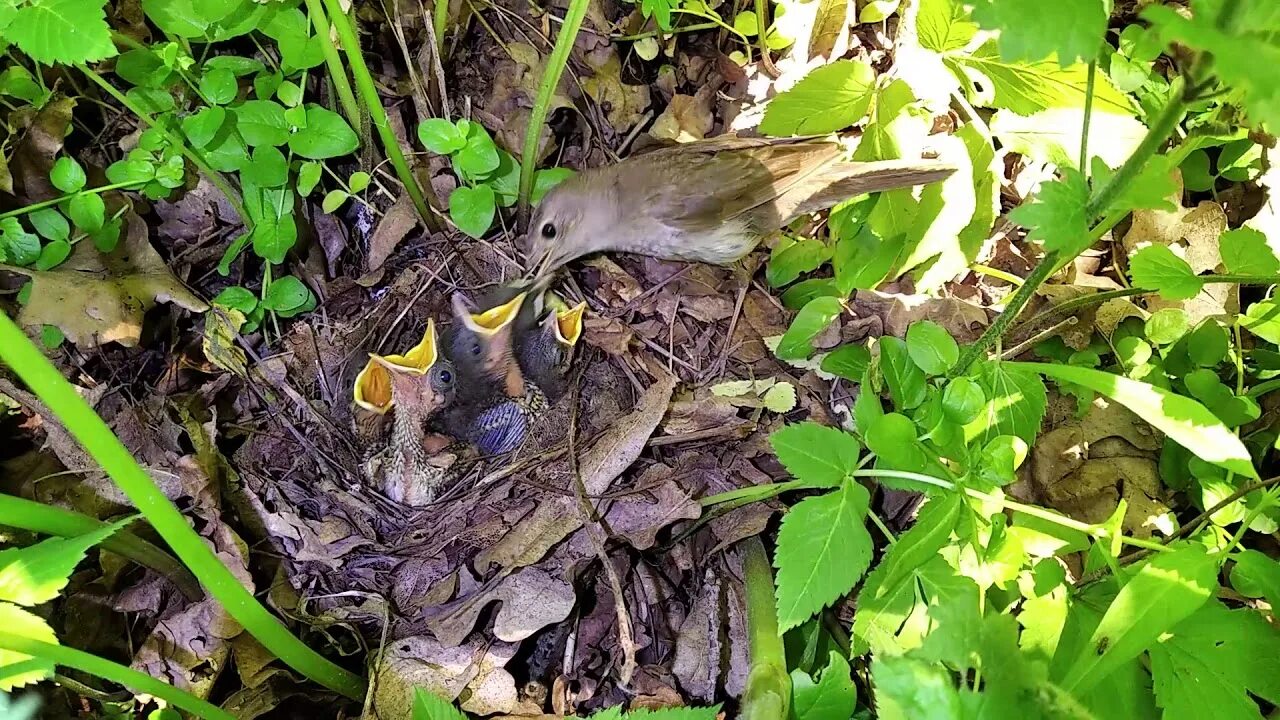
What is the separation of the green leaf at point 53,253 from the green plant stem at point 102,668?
107 centimetres

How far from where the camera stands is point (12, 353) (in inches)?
37.0

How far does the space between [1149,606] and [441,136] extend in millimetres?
1645

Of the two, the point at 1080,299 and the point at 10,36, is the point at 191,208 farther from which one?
the point at 1080,299

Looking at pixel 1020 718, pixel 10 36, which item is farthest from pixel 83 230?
pixel 1020 718

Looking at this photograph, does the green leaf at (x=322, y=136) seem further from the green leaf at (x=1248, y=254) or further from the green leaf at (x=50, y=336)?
the green leaf at (x=1248, y=254)

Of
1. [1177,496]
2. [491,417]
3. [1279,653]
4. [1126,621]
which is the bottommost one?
[491,417]

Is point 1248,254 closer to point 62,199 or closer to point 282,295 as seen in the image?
point 282,295

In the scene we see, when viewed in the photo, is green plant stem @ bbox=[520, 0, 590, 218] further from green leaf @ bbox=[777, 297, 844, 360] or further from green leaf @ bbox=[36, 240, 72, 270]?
green leaf @ bbox=[36, 240, 72, 270]

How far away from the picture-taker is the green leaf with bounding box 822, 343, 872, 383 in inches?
66.5

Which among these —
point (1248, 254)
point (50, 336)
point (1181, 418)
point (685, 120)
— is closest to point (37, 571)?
point (50, 336)

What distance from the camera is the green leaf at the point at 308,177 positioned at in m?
1.88

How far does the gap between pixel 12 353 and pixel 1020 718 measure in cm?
117

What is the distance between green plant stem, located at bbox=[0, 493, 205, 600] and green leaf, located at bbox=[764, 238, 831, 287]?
4.92ft

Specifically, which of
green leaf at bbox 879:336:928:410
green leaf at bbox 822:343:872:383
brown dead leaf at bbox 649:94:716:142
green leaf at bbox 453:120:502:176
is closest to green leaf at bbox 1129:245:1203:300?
green leaf at bbox 879:336:928:410
